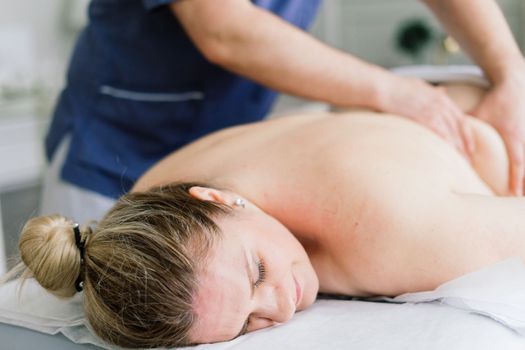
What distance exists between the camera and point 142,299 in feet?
3.31

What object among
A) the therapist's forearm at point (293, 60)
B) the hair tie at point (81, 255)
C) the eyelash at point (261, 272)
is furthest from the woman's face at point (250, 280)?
the therapist's forearm at point (293, 60)

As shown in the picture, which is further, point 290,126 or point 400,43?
point 400,43

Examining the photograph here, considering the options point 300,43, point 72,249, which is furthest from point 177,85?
point 72,249

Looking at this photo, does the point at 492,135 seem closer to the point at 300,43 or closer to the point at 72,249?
the point at 300,43

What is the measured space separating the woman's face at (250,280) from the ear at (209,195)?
0.03 meters

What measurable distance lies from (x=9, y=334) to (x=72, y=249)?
0.19 metres

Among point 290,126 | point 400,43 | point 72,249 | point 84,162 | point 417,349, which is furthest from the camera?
point 400,43

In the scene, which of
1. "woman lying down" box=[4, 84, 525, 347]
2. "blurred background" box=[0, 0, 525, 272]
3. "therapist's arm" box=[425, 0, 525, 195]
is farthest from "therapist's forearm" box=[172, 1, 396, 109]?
"blurred background" box=[0, 0, 525, 272]

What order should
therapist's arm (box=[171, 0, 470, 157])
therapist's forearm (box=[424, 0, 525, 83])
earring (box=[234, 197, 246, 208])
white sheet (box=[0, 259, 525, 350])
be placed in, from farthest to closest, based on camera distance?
1. therapist's forearm (box=[424, 0, 525, 83])
2. therapist's arm (box=[171, 0, 470, 157])
3. earring (box=[234, 197, 246, 208])
4. white sheet (box=[0, 259, 525, 350])

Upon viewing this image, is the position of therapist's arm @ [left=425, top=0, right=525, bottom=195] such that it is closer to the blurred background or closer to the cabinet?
the blurred background

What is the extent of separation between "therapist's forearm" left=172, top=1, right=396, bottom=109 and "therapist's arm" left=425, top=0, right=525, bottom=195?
0.82ft

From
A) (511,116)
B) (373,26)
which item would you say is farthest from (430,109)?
(373,26)

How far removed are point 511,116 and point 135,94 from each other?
2.81 ft

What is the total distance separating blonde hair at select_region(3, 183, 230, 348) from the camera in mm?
1003
